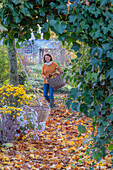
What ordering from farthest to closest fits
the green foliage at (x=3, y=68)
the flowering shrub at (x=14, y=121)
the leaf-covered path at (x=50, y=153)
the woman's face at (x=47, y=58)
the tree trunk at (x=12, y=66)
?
the green foliage at (x=3, y=68), the woman's face at (x=47, y=58), the tree trunk at (x=12, y=66), the flowering shrub at (x=14, y=121), the leaf-covered path at (x=50, y=153)

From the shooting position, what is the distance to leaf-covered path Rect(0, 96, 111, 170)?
3351mm

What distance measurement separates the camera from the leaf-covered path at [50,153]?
3.35 metres

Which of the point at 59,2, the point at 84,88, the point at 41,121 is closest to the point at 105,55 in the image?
the point at 84,88

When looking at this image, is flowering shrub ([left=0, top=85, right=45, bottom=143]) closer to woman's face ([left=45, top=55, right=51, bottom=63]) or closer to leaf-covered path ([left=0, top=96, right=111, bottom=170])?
leaf-covered path ([left=0, top=96, right=111, bottom=170])

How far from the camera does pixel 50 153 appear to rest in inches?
154

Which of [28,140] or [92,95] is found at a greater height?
[92,95]

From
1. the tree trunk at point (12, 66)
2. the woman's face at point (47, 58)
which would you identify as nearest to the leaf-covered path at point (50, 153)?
the tree trunk at point (12, 66)

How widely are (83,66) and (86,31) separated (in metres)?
0.36

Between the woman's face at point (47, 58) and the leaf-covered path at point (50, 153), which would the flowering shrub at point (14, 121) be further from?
the woman's face at point (47, 58)

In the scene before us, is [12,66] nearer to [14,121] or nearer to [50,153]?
[14,121]

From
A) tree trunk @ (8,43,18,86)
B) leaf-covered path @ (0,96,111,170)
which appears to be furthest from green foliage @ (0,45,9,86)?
leaf-covered path @ (0,96,111,170)

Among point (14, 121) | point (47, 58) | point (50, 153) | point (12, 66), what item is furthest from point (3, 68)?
point (50, 153)

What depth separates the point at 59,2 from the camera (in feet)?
6.01

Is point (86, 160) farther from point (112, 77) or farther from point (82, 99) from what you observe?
point (112, 77)
